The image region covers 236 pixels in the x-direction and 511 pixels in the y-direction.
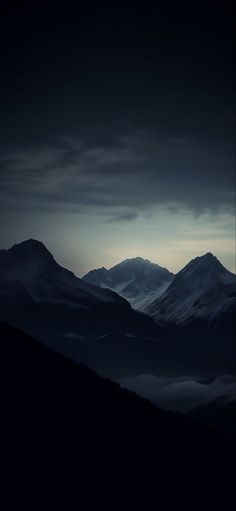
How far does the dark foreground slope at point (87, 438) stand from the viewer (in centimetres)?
5884

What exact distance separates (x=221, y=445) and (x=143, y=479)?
2029 inches

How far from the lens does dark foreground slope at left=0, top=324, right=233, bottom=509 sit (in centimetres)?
5884

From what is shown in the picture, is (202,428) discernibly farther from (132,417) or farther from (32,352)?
(32,352)

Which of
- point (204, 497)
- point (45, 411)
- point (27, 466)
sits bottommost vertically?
point (204, 497)

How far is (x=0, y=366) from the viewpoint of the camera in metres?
77.5

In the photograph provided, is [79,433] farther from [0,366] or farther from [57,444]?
[0,366]

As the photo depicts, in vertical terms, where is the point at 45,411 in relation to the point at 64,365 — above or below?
below

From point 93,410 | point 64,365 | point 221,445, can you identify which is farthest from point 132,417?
point 221,445

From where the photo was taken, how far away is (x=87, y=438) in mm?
71000

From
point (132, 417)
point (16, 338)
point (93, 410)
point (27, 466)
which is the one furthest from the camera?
point (16, 338)

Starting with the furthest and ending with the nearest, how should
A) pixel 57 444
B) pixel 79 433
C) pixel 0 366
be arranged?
pixel 0 366 < pixel 79 433 < pixel 57 444

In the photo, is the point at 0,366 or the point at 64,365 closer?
the point at 0,366

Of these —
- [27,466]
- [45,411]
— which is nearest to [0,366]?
[45,411]

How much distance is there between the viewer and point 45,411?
71.9 m
